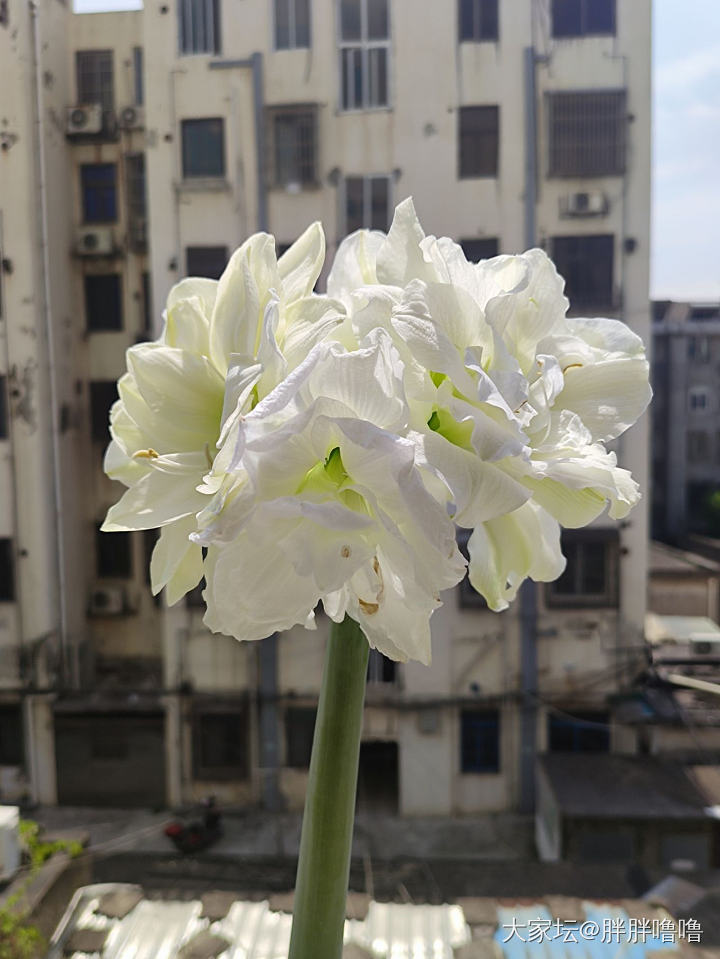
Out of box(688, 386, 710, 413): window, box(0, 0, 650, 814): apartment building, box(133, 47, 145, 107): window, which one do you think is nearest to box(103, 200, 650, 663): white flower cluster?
box(0, 0, 650, 814): apartment building

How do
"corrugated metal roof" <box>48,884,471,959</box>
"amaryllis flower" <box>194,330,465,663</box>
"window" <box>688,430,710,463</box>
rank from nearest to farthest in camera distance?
1. "amaryllis flower" <box>194,330,465,663</box>
2. "corrugated metal roof" <box>48,884,471,959</box>
3. "window" <box>688,430,710,463</box>

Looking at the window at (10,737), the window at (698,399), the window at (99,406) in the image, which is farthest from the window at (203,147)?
the window at (698,399)

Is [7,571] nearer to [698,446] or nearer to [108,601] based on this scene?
[108,601]

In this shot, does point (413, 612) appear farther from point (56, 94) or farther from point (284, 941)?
point (56, 94)

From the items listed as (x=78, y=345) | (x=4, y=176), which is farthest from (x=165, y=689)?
(x=4, y=176)

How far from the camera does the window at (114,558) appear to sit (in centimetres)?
440

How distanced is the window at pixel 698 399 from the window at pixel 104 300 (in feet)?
18.0

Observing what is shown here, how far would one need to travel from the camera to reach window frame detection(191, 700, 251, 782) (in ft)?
13.0

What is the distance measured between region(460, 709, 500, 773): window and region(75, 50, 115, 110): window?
13.0 ft

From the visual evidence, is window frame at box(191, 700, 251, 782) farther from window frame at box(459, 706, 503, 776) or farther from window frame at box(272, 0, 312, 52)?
window frame at box(272, 0, 312, 52)

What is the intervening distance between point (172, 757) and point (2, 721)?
959 millimetres

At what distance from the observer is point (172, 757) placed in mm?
4020

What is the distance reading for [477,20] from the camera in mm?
3662

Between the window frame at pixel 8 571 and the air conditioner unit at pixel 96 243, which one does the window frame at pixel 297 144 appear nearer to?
the air conditioner unit at pixel 96 243
